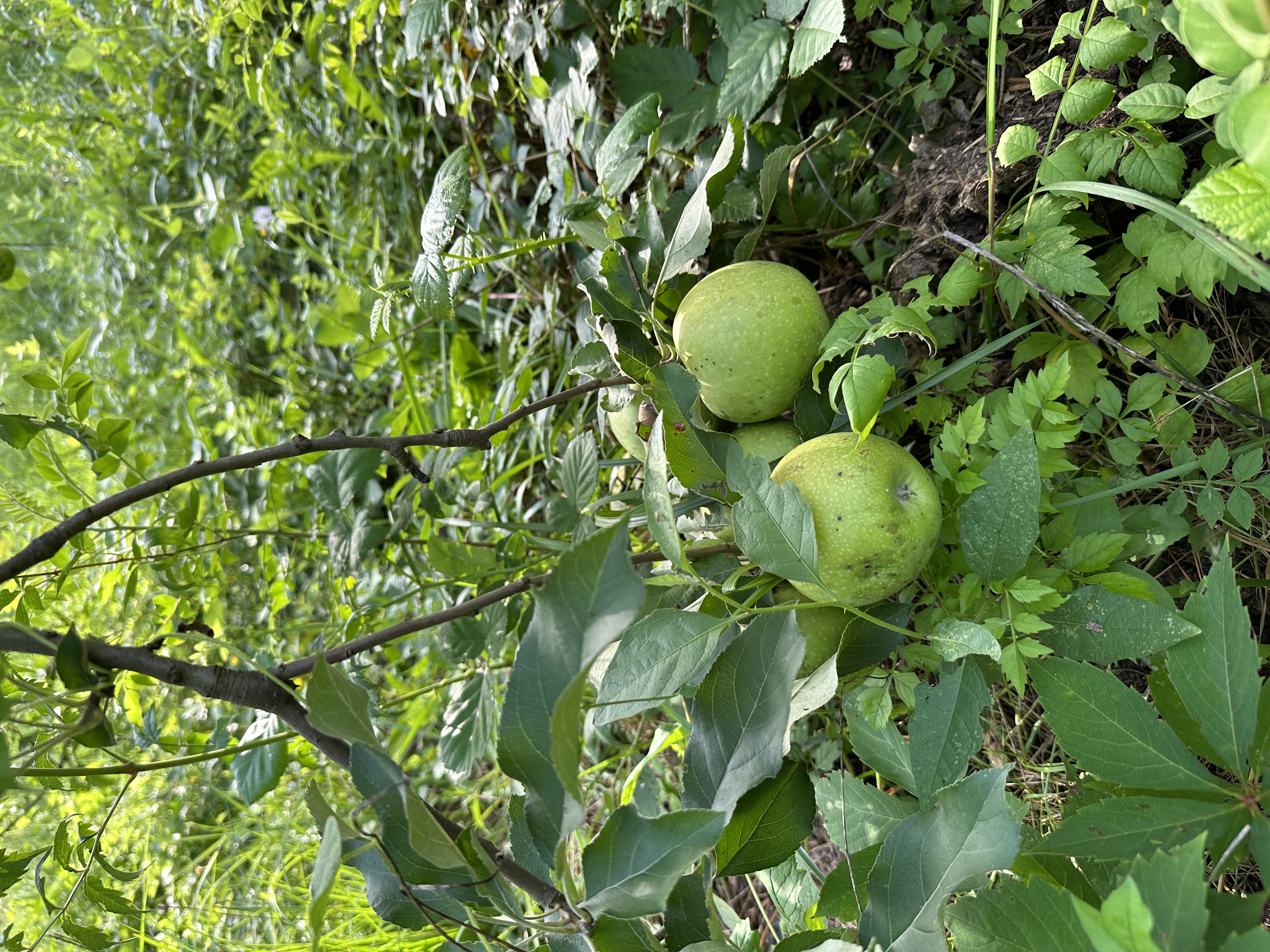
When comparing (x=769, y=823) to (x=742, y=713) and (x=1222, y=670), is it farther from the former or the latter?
(x=1222, y=670)

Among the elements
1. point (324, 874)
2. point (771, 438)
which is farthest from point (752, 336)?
point (324, 874)

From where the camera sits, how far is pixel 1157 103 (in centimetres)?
61

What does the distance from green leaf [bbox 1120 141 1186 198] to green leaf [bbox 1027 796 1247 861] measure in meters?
0.49

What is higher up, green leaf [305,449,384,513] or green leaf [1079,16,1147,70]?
green leaf [1079,16,1147,70]

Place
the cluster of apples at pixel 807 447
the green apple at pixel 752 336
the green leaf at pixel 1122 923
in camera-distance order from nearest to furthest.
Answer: the green leaf at pixel 1122 923 < the cluster of apples at pixel 807 447 < the green apple at pixel 752 336

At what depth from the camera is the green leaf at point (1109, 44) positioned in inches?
23.7

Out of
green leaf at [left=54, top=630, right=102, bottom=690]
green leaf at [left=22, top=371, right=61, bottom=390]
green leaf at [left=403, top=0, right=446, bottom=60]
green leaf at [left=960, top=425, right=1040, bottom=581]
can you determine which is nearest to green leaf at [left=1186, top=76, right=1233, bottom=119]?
green leaf at [left=960, top=425, right=1040, bottom=581]

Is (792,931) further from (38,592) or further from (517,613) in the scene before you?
(38,592)

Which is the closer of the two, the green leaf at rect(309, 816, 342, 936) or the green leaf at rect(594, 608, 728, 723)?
the green leaf at rect(309, 816, 342, 936)

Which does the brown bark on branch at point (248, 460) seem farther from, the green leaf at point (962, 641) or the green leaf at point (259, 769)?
the green leaf at point (962, 641)

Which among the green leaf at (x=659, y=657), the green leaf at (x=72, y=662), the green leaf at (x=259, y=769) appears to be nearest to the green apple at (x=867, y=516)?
the green leaf at (x=659, y=657)

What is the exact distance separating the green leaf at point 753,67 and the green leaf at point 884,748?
0.66 m

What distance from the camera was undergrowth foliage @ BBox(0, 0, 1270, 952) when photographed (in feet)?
1.58

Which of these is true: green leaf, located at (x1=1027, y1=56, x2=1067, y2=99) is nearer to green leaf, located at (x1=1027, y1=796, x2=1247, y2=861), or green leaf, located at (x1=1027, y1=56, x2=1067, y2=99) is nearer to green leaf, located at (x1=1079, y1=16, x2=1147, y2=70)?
green leaf, located at (x1=1079, y1=16, x2=1147, y2=70)
